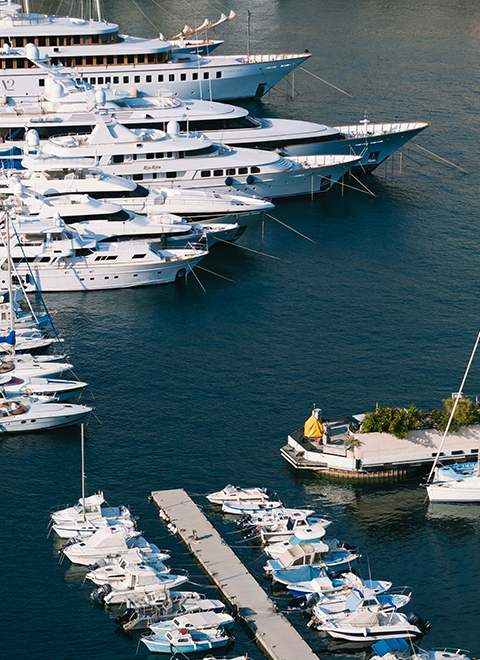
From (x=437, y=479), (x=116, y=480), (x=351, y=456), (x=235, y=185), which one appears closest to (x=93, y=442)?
(x=116, y=480)

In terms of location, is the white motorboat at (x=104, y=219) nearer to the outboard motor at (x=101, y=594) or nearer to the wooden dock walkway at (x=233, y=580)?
the wooden dock walkway at (x=233, y=580)

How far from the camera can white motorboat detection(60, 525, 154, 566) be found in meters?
64.5

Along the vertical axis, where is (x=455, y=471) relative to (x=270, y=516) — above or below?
above

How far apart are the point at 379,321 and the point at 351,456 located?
23043 mm

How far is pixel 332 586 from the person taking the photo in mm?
61625

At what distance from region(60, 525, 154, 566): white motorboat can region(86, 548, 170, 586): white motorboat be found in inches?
22.3

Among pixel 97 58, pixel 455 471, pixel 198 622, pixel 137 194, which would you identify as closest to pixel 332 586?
pixel 198 622

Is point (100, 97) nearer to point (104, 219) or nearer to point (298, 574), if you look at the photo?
point (104, 219)

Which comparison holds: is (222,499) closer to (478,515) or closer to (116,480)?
(116,480)

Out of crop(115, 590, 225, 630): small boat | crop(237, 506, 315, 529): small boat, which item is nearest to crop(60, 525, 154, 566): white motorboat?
crop(115, 590, 225, 630): small boat

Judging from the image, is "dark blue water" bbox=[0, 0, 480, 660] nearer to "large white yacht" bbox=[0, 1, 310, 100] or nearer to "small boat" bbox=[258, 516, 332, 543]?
"small boat" bbox=[258, 516, 332, 543]

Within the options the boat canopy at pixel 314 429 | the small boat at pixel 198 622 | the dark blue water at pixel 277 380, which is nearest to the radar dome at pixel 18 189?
the dark blue water at pixel 277 380

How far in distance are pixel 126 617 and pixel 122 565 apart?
377 centimetres

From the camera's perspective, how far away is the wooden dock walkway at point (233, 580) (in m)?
57.8
